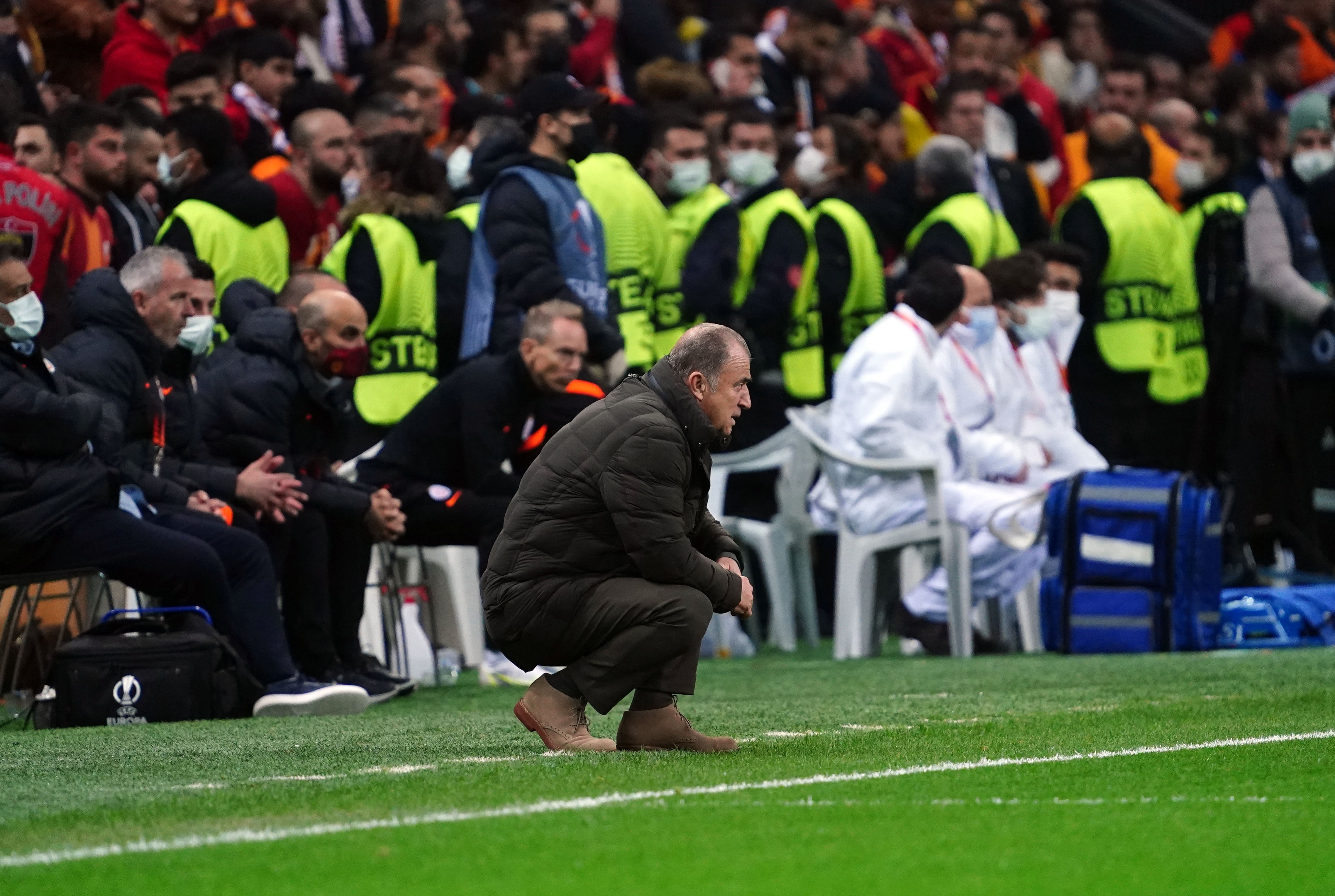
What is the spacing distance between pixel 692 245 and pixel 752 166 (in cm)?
98

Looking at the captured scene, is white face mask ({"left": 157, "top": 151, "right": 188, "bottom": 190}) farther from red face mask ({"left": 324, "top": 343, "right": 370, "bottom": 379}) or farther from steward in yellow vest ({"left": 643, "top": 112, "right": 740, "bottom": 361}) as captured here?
steward in yellow vest ({"left": 643, "top": 112, "right": 740, "bottom": 361})

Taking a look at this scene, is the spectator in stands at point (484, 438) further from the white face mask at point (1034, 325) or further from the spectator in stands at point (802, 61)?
the spectator in stands at point (802, 61)

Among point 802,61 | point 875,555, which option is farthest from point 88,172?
point 802,61

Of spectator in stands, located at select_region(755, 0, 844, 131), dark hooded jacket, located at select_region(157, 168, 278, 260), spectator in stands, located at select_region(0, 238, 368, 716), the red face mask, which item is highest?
spectator in stands, located at select_region(755, 0, 844, 131)

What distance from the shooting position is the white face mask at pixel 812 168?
14.1 m

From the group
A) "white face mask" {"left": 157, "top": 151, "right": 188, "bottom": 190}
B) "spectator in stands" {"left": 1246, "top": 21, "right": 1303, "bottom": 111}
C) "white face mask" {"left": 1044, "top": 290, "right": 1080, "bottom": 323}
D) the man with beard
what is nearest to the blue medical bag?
"white face mask" {"left": 1044, "top": 290, "right": 1080, "bottom": 323}

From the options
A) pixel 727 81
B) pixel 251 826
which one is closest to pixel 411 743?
pixel 251 826

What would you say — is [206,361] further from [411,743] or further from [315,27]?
[315,27]

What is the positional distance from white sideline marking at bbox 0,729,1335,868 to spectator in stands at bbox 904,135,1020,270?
6975 mm

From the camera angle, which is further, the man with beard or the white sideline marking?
the man with beard

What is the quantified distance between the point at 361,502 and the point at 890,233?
5.53m

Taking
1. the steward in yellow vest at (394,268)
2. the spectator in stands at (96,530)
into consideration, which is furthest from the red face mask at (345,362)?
the steward in yellow vest at (394,268)

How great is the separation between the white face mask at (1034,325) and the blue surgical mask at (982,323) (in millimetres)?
614

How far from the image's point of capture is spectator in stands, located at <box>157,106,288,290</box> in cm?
1038
